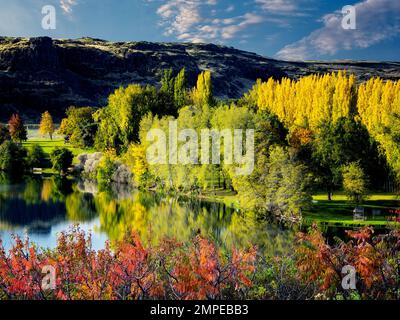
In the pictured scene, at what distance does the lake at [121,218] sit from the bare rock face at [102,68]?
6629 cm

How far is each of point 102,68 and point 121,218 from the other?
120024mm

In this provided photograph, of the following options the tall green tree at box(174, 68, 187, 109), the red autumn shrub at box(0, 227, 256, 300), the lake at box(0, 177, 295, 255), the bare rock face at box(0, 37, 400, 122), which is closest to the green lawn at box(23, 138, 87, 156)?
the tall green tree at box(174, 68, 187, 109)

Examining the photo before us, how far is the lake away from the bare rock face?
217ft

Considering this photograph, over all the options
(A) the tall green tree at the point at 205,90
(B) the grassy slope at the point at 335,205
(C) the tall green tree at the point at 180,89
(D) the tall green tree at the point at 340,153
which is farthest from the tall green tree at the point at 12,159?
(D) the tall green tree at the point at 340,153

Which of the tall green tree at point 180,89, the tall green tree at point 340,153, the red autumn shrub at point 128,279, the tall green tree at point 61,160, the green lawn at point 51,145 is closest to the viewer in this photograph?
the red autumn shrub at point 128,279

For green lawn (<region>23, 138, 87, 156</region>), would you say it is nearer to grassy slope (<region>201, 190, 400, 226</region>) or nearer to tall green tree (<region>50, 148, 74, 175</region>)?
tall green tree (<region>50, 148, 74, 175</region>)

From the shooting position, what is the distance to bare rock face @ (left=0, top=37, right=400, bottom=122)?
365 feet

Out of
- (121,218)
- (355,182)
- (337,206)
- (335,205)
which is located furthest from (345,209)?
(121,218)

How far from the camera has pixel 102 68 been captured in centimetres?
14600

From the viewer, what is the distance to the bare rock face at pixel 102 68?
111m

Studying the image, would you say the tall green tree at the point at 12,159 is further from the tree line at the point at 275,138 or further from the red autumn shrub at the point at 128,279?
the red autumn shrub at the point at 128,279
